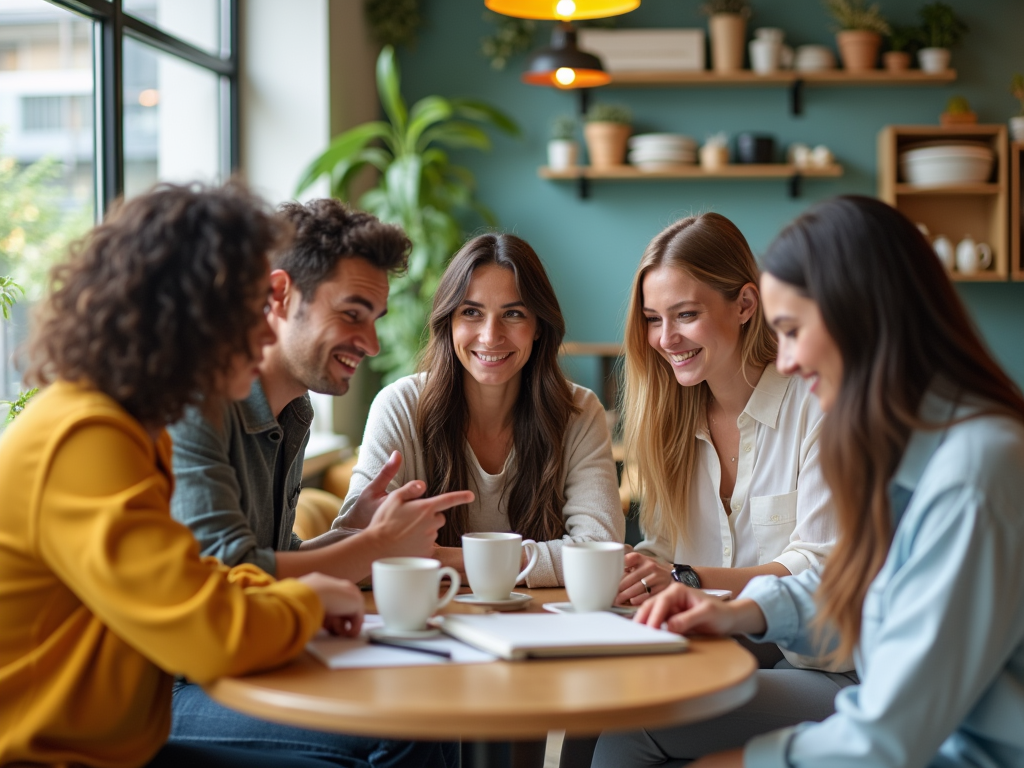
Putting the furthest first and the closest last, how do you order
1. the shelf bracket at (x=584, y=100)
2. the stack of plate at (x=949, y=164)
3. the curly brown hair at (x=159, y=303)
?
the shelf bracket at (x=584, y=100) → the stack of plate at (x=949, y=164) → the curly brown hair at (x=159, y=303)

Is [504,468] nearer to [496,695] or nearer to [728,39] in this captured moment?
[496,695]

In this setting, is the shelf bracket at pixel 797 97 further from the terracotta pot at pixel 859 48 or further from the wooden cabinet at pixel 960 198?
the wooden cabinet at pixel 960 198

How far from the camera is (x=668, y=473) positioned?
223cm

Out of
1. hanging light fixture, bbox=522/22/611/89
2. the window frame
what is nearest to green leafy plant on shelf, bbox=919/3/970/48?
hanging light fixture, bbox=522/22/611/89

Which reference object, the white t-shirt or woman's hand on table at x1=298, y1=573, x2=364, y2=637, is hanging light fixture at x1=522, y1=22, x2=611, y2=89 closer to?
the white t-shirt

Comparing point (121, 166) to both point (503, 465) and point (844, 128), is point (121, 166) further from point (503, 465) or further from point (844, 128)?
point (844, 128)

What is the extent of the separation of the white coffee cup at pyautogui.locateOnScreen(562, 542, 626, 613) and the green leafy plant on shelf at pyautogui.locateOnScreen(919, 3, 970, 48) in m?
4.02

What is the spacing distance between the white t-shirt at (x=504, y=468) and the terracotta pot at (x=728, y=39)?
2.98 meters

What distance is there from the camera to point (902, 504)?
4.30 feet

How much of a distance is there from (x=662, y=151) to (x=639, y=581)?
3407mm

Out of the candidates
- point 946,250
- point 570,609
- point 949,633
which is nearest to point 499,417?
point 570,609

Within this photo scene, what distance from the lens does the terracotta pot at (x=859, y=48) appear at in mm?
4625

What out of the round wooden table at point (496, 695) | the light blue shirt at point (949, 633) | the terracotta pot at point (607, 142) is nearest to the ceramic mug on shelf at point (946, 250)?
the terracotta pot at point (607, 142)

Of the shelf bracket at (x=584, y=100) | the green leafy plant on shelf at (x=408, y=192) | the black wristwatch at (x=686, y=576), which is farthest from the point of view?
the shelf bracket at (x=584, y=100)
